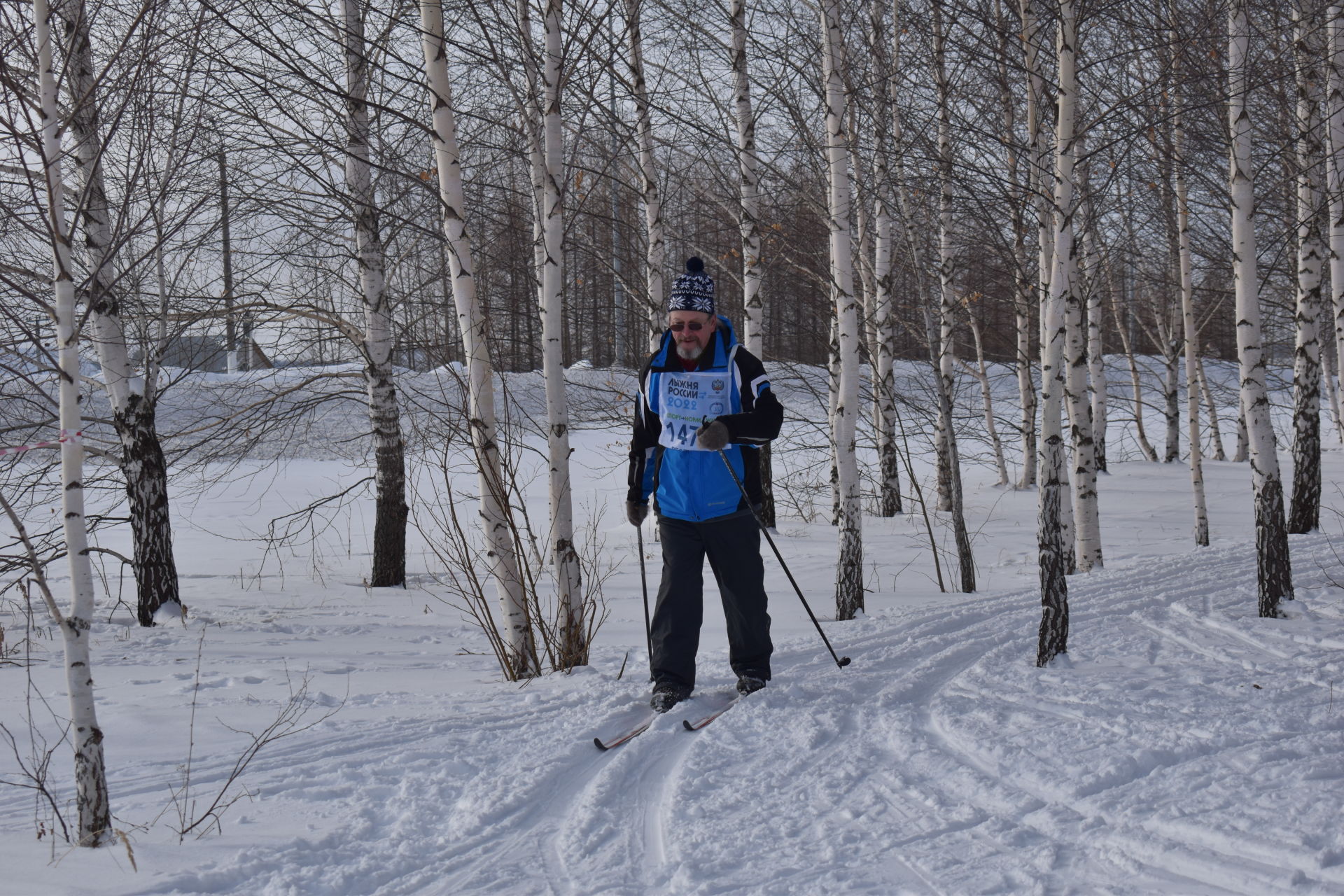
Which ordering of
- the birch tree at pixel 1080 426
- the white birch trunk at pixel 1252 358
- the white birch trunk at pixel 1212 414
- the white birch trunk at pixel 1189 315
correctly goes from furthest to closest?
the white birch trunk at pixel 1212 414
the white birch trunk at pixel 1189 315
the birch tree at pixel 1080 426
the white birch trunk at pixel 1252 358

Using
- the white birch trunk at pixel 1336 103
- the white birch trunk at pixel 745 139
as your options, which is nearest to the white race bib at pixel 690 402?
the white birch trunk at pixel 745 139

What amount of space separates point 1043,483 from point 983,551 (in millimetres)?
5795

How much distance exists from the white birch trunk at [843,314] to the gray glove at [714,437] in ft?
8.40

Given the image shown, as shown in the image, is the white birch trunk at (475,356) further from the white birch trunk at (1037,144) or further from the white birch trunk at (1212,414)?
the white birch trunk at (1212,414)

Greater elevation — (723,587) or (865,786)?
(723,587)

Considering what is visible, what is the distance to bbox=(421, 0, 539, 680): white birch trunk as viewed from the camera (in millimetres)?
4922

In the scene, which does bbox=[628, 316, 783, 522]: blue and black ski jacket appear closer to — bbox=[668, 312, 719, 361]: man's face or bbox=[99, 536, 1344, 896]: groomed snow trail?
bbox=[668, 312, 719, 361]: man's face

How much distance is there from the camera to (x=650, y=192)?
9500 millimetres

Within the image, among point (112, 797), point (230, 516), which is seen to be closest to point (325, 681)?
point (112, 797)

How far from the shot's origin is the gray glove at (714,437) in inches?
162

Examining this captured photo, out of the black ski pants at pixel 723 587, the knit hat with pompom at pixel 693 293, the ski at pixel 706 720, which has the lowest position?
the ski at pixel 706 720

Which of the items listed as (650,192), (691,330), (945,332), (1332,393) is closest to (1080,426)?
(945,332)

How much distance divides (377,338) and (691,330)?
16.8ft

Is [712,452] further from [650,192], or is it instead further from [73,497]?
[650,192]
